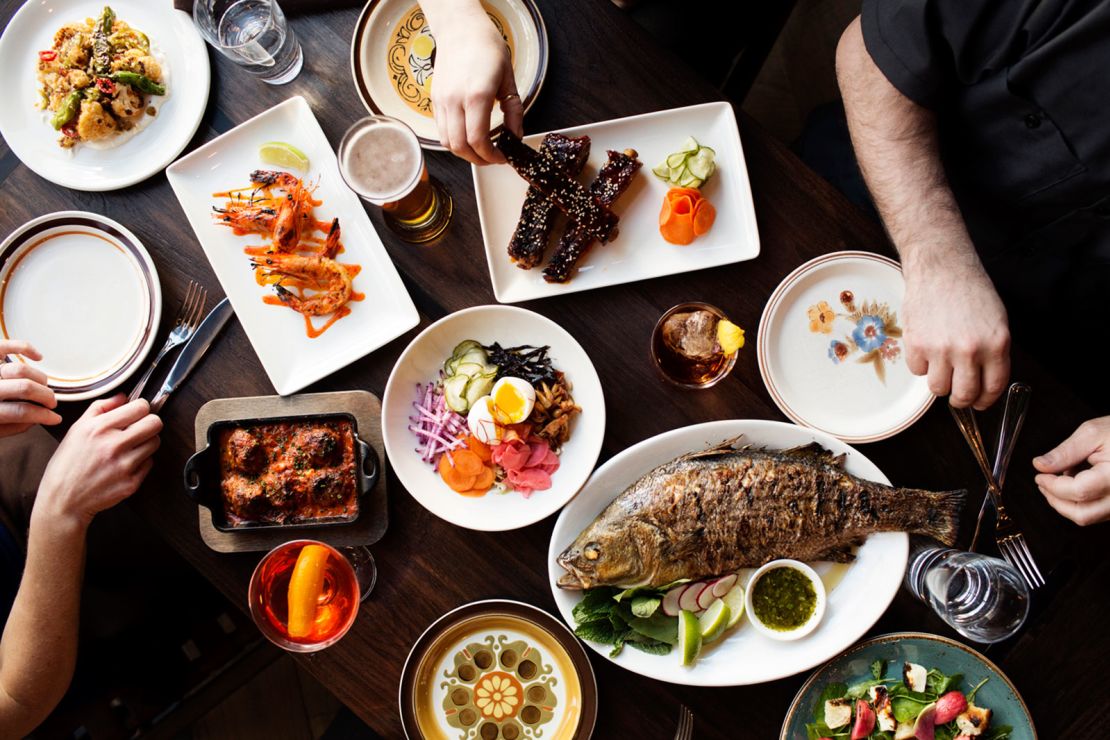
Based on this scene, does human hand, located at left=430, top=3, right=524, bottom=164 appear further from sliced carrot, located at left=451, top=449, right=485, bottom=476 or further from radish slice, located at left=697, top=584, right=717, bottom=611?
radish slice, located at left=697, top=584, right=717, bottom=611

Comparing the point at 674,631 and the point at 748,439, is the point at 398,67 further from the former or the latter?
the point at 674,631

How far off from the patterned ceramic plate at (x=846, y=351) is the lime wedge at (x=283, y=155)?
4.87ft

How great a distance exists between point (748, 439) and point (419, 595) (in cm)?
111

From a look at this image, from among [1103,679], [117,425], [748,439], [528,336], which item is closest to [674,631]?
[748,439]

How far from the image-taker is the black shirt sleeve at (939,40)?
6.08ft

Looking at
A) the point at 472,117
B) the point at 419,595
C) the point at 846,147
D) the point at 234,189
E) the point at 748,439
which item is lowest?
the point at 419,595

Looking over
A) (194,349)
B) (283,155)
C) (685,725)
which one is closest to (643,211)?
(283,155)

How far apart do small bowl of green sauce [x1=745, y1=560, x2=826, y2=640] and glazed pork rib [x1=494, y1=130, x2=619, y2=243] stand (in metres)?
1.13

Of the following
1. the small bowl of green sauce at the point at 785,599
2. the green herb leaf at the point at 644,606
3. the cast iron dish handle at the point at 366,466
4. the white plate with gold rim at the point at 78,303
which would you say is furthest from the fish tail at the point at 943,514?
the white plate with gold rim at the point at 78,303

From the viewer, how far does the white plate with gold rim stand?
7.32 feet

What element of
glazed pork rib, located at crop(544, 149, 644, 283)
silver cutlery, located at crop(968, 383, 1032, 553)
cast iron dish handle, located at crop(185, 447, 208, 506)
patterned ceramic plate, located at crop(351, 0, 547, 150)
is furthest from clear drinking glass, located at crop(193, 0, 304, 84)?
silver cutlery, located at crop(968, 383, 1032, 553)

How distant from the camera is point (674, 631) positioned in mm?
2229

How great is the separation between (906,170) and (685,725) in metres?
1.76

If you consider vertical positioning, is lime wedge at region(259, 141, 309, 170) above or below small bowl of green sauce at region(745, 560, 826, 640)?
above
